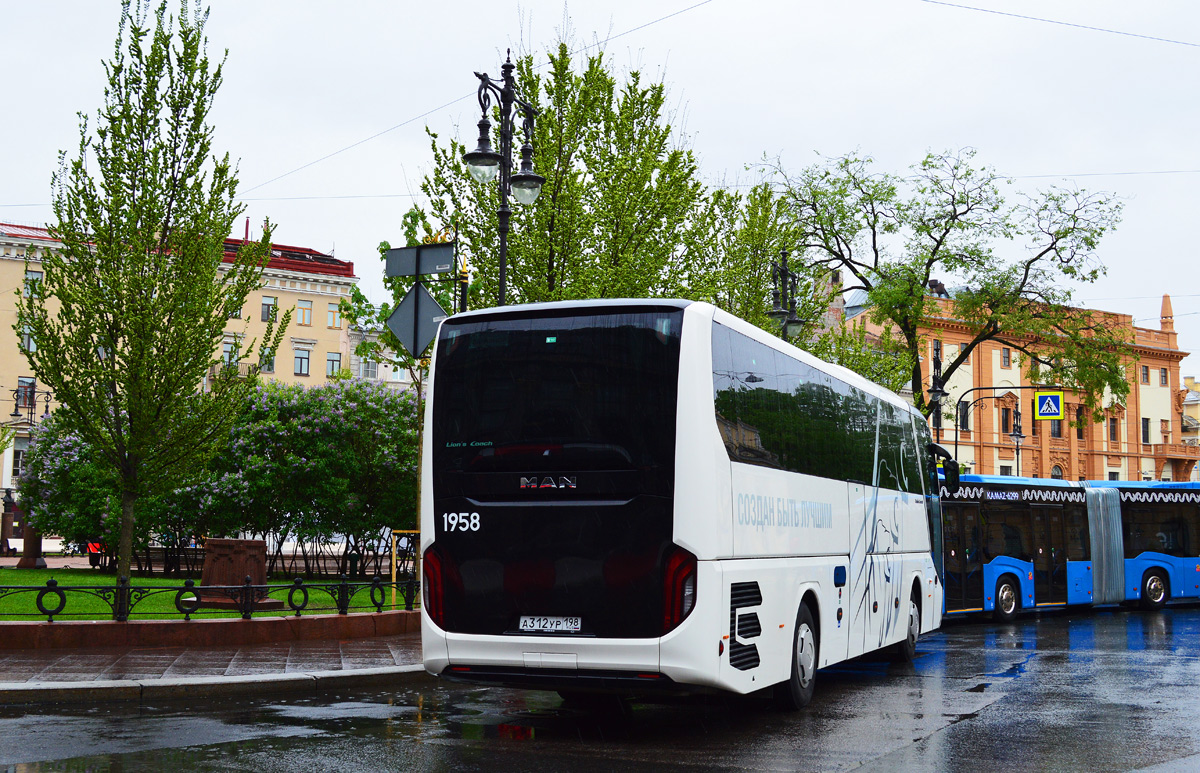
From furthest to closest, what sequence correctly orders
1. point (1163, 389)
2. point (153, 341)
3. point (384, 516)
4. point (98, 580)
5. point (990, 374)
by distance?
point (1163, 389) < point (990, 374) < point (384, 516) < point (98, 580) < point (153, 341)

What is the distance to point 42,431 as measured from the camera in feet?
107

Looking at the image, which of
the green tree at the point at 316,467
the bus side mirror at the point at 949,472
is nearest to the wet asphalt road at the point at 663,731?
the bus side mirror at the point at 949,472

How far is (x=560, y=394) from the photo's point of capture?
30.6 feet

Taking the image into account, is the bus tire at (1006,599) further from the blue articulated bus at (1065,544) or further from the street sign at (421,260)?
the street sign at (421,260)

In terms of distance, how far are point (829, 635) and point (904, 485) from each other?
486 centimetres

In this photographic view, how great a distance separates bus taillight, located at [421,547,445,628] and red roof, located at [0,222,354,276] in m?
66.5

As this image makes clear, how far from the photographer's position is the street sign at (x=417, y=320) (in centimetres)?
1585

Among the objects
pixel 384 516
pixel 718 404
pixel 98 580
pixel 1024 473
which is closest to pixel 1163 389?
pixel 1024 473

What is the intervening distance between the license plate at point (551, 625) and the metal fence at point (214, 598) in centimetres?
598

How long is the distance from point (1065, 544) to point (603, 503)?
20095mm

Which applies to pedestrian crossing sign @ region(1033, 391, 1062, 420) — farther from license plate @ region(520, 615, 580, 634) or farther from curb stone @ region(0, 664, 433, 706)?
license plate @ region(520, 615, 580, 634)

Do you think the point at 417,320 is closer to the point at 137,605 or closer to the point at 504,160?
the point at 504,160

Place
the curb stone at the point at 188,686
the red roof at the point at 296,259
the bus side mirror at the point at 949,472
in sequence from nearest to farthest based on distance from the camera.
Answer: the curb stone at the point at 188,686 → the bus side mirror at the point at 949,472 → the red roof at the point at 296,259

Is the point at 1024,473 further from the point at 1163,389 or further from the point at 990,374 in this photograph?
the point at 1163,389
